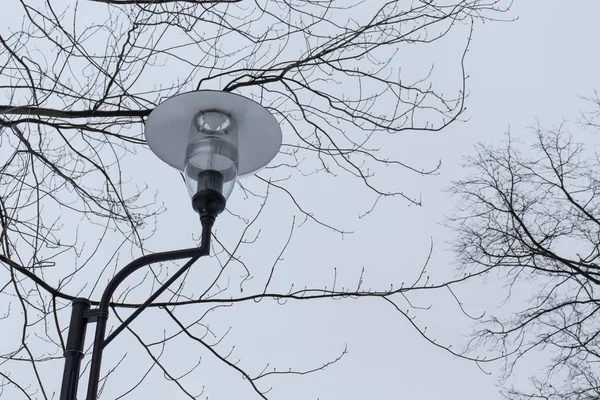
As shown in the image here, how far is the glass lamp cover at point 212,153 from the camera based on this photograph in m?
2.66

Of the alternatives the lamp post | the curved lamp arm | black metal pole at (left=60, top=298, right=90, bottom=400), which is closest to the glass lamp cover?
the lamp post

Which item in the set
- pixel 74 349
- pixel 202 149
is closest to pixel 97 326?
pixel 74 349

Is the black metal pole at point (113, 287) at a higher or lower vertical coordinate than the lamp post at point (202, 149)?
lower

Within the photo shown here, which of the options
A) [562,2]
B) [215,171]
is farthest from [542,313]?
[562,2]

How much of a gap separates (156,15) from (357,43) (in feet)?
3.68

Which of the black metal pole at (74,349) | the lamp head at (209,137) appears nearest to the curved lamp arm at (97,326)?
the black metal pole at (74,349)

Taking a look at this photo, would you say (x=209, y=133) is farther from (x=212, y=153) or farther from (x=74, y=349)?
(x=74, y=349)

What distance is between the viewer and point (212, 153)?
267 centimetres

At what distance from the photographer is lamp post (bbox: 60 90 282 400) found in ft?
8.50

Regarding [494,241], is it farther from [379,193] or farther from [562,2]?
[562,2]

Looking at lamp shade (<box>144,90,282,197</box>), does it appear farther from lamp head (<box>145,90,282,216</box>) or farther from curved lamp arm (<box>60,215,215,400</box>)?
curved lamp arm (<box>60,215,215,400</box>)

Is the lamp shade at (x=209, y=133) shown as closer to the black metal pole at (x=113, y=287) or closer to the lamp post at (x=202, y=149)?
the lamp post at (x=202, y=149)

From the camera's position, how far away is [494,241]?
897 cm

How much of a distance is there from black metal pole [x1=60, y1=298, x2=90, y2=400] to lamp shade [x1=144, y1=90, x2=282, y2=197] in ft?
1.75
